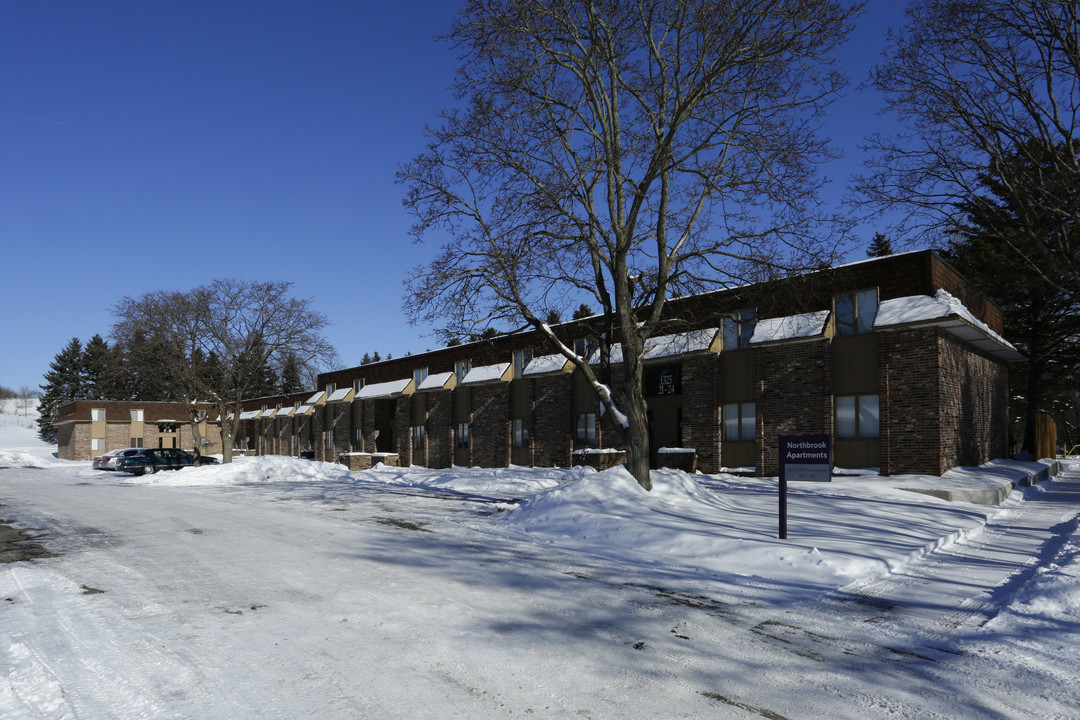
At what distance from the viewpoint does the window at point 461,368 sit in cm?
3772

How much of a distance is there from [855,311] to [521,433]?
57.0 feet

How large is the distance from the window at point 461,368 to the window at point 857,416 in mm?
20891

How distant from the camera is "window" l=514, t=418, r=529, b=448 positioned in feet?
110

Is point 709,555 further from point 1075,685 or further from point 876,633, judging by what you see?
point 1075,685

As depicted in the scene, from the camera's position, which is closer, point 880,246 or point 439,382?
point 439,382

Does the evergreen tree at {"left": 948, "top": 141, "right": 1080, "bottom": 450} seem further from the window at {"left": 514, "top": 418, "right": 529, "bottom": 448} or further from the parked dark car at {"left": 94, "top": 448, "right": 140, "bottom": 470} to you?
the parked dark car at {"left": 94, "top": 448, "right": 140, "bottom": 470}

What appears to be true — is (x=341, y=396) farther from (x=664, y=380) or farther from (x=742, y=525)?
(x=742, y=525)

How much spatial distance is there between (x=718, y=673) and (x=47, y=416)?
120060 mm

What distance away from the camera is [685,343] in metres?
24.0

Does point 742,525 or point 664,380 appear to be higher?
point 664,380

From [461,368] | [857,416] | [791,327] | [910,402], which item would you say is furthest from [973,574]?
[461,368]

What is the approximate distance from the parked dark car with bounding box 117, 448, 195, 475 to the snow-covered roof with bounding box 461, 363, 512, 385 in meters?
16.6

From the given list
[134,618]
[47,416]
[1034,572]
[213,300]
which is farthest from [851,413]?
[47,416]

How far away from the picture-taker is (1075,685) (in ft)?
15.5
